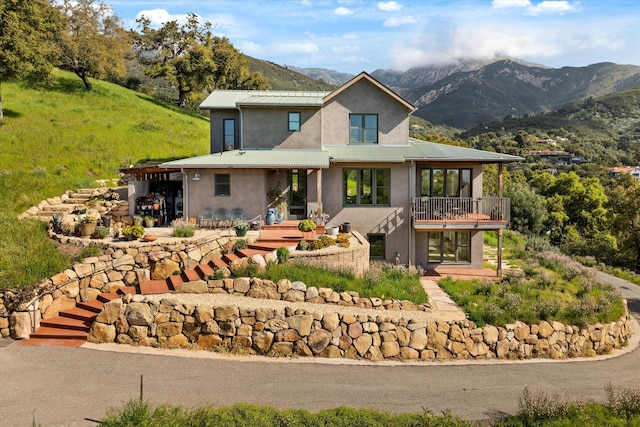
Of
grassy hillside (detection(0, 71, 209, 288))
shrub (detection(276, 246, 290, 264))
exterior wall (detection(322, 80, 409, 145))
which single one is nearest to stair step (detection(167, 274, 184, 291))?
shrub (detection(276, 246, 290, 264))

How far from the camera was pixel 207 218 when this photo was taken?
17500mm

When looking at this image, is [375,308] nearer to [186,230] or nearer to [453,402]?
[453,402]

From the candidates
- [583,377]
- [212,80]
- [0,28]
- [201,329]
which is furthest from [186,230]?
[212,80]

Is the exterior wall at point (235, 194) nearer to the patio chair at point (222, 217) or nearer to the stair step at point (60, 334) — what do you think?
the patio chair at point (222, 217)

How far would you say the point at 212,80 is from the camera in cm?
4509

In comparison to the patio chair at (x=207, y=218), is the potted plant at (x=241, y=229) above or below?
below

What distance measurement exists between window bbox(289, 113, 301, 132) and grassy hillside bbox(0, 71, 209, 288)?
38.6ft

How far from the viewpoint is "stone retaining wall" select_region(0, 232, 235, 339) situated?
1120 centimetres

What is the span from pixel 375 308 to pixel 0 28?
30.4 metres

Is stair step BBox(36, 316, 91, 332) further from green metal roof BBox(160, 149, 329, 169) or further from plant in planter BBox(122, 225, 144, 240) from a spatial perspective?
green metal roof BBox(160, 149, 329, 169)

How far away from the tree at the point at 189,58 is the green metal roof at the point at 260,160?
1169 inches

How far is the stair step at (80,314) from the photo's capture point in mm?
11734

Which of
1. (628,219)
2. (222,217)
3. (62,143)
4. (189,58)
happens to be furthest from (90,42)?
(628,219)

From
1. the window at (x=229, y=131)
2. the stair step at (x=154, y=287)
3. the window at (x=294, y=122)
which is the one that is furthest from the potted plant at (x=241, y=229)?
the window at (x=229, y=131)
